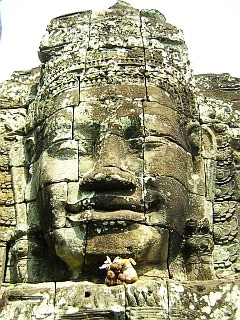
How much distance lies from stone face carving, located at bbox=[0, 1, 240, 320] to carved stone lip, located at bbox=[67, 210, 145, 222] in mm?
13

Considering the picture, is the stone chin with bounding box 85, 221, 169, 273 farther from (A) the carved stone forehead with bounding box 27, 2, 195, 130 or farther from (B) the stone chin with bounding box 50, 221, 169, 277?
(A) the carved stone forehead with bounding box 27, 2, 195, 130

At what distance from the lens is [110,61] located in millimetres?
8383

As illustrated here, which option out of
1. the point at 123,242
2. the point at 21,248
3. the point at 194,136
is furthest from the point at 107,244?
the point at 194,136

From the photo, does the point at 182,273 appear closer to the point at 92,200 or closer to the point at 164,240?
the point at 164,240

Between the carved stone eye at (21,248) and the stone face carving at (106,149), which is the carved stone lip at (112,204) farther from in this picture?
the carved stone eye at (21,248)

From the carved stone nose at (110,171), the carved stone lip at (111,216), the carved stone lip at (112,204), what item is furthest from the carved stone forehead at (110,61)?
the carved stone lip at (111,216)

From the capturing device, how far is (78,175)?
775 cm

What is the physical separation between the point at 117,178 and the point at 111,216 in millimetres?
416

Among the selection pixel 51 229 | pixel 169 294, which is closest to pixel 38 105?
pixel 51 229

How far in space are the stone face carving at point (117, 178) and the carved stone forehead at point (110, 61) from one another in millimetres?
17

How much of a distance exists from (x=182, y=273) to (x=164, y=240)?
1.78 feet

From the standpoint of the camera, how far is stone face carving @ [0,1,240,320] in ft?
23.0


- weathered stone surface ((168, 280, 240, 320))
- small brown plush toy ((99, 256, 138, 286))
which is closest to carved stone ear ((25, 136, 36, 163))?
small brown plush toy ((99, 256, 138, 286))

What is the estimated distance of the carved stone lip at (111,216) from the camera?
23.8 ft
